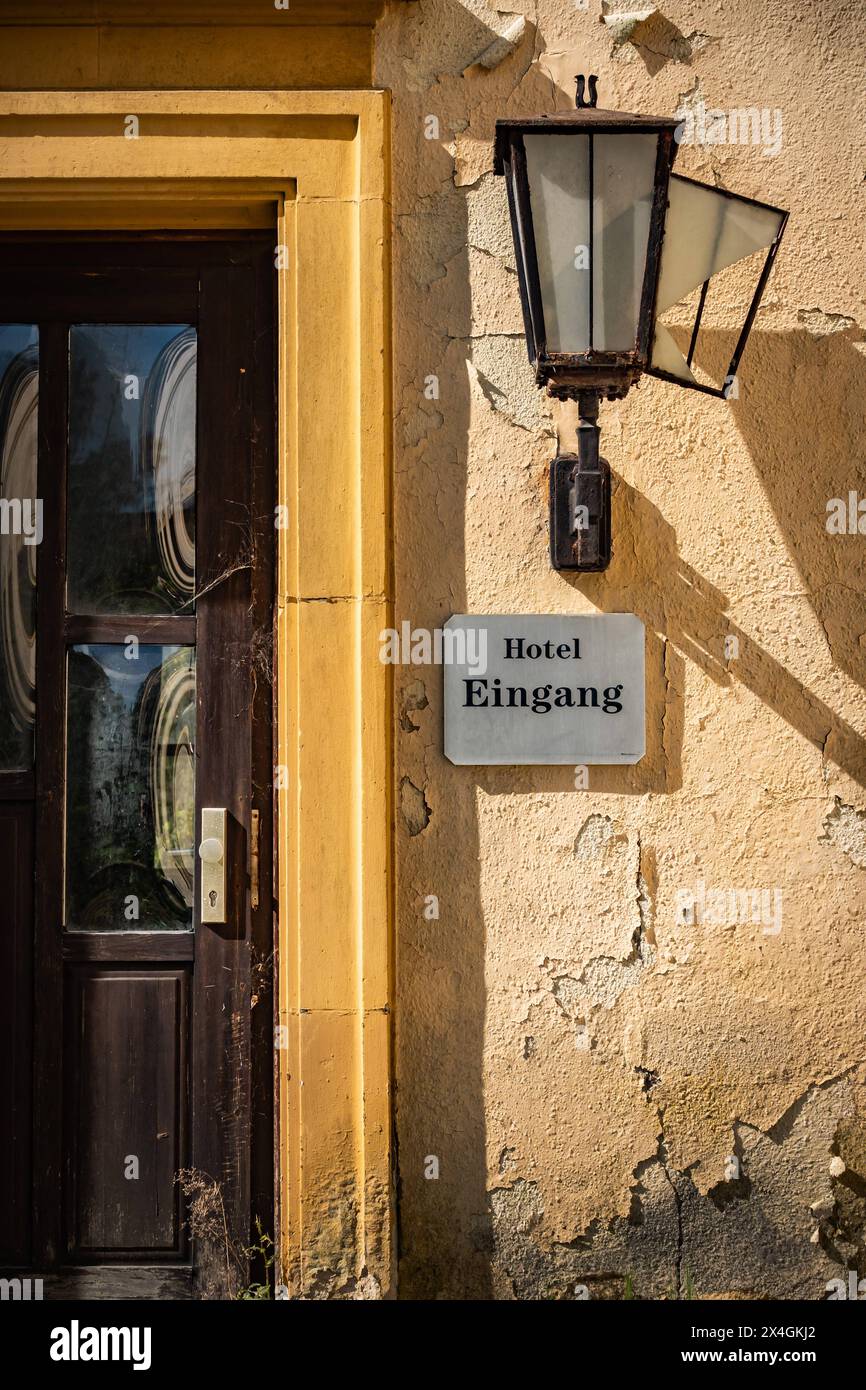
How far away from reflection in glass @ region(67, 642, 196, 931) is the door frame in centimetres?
29

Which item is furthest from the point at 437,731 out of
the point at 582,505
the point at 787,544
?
the point at 787,544

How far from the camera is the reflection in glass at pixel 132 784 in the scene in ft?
8.02

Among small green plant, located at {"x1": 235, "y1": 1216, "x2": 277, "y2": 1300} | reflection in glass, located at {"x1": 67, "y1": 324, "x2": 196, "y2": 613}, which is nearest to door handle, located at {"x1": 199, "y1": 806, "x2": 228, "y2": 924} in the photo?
reflection in glass, located at {"x1": 67, "y1": 324, "x2": 196, "y2": 613}

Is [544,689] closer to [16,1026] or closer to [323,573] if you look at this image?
[323,573]

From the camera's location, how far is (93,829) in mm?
2459

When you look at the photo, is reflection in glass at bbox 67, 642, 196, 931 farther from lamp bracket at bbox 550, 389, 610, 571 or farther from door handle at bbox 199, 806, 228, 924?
lamp bracket at bbox 550, 389, 610, 571

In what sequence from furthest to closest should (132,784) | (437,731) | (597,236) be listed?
(132,784) → (437,731) → (597,236)

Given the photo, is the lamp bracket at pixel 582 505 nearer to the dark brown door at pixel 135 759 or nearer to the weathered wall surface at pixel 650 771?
the weathered wall surface at pixel 650 771

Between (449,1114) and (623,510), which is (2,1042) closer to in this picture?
(449,1114)

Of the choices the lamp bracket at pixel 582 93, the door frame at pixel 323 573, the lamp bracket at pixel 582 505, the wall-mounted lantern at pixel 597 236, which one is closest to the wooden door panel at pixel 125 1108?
the door frame at pixel 323 573

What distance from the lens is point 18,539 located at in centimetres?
248

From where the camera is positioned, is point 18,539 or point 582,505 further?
point 18,539

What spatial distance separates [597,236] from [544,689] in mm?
937

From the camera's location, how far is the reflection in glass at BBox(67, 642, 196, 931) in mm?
2445
